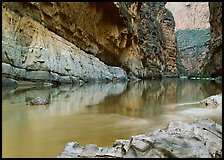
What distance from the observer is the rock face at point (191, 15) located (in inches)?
4568

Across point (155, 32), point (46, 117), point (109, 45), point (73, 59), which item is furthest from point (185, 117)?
point (155, 32)

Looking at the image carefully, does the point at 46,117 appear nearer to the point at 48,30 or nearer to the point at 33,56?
the point at 33,56

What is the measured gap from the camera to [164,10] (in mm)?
50656

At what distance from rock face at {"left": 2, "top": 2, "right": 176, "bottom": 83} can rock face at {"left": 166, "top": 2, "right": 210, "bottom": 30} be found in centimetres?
9012

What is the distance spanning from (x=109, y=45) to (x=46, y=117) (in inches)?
784

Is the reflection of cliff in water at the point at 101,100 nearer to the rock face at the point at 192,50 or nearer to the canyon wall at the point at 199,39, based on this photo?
the canyon wall at the point at 199,39

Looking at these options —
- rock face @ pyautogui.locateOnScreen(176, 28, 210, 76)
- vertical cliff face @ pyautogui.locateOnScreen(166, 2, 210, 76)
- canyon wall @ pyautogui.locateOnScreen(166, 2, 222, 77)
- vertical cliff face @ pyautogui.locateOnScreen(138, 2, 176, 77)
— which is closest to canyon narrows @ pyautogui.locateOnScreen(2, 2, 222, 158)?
vertical cliff face @ pyautogui.locateOnScreen(138, 2, 176, 77)

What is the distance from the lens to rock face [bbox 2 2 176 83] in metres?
15.8

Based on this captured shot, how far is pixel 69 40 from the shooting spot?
→ 21281 mm

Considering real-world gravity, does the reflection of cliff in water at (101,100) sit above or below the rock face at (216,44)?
below

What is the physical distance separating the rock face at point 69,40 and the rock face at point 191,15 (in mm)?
90125

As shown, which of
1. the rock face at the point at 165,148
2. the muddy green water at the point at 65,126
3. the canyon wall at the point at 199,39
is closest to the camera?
the rock face at the point at 165,148

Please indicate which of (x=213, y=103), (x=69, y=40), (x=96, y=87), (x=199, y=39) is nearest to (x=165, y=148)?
(x=213, y=103)

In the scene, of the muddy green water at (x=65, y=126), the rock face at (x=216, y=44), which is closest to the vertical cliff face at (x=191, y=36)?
the rock face at (x=216, y=44)
